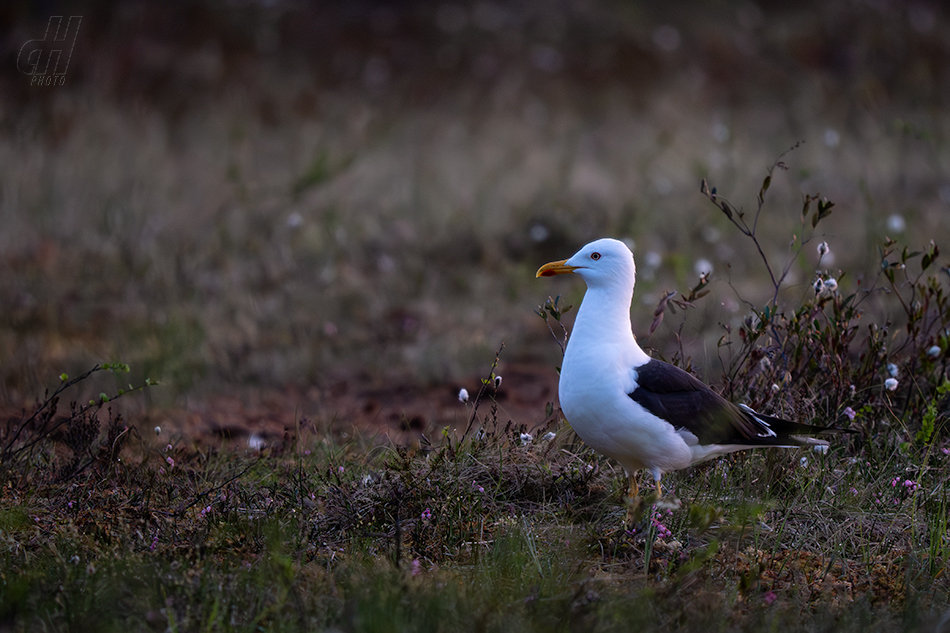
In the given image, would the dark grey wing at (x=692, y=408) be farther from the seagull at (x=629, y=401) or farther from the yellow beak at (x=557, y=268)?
the yellow beak at (x=557, y=268)

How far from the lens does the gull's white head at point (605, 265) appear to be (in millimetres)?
3391

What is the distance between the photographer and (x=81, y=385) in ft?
17.0

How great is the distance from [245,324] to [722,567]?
14.1 feet

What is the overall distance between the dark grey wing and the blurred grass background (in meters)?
2.02

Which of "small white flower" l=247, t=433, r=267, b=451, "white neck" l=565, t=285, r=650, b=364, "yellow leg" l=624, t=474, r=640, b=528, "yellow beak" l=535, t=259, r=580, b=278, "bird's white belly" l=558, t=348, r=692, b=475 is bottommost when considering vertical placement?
"small white flower" l=247, t=433, r=267, b=451

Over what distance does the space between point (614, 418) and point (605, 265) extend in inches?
24.9

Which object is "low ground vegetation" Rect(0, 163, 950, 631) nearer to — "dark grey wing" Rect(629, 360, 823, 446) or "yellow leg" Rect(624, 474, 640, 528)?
"yellow leg" Rect(624, 474, 640, 528)

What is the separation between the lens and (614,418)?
3.10m

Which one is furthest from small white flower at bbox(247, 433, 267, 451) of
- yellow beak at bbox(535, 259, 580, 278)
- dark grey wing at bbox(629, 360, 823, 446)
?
dark grey wing at bbox(629, 360, 823, 446)

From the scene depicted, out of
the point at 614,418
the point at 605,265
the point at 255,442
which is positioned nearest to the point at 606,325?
the point at 605,265

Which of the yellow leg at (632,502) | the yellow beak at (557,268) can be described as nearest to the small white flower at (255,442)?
the yellow beak at (557,268)

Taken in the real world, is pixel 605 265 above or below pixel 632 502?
above

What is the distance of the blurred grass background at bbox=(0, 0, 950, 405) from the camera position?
629 cm

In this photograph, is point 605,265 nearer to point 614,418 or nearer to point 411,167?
point 614,418
